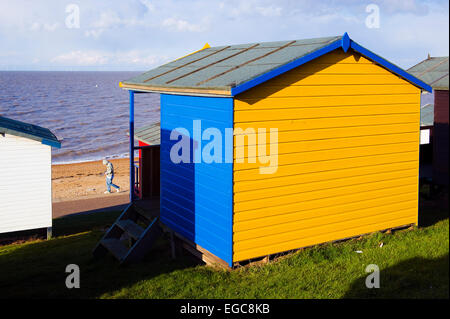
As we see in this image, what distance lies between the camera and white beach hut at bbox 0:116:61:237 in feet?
44.4

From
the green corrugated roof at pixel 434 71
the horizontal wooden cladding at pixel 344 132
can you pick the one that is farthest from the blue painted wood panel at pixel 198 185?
the green corrugated roof at pixel 434 71

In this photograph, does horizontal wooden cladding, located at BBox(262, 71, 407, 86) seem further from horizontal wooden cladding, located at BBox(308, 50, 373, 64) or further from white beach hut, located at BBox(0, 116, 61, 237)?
white beach hut, located at BBox(0, 116, 61, 237)

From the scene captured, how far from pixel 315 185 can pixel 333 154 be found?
0.70 meters

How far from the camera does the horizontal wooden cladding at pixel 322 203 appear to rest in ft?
28.9

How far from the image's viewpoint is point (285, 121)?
29.8ft

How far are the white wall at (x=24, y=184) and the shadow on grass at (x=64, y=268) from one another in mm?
840

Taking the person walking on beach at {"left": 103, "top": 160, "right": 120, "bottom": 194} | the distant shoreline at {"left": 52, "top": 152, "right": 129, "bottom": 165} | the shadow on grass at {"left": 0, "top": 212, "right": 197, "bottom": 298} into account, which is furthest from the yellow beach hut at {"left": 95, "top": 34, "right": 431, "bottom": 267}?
the distant shoreline at {"left": 52, "top": 152, "right": 129, "bottom": 165}

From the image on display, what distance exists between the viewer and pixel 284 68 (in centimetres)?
871

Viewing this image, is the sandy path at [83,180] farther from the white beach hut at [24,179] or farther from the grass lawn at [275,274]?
the grass lawn at [275,274]

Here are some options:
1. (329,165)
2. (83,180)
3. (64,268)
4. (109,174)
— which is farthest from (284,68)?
(83,180)

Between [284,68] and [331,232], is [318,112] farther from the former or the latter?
[331,232]

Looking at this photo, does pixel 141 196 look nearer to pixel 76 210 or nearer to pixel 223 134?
A: pixel 223 134

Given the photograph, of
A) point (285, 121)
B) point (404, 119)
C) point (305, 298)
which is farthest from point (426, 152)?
point (305, 298)
